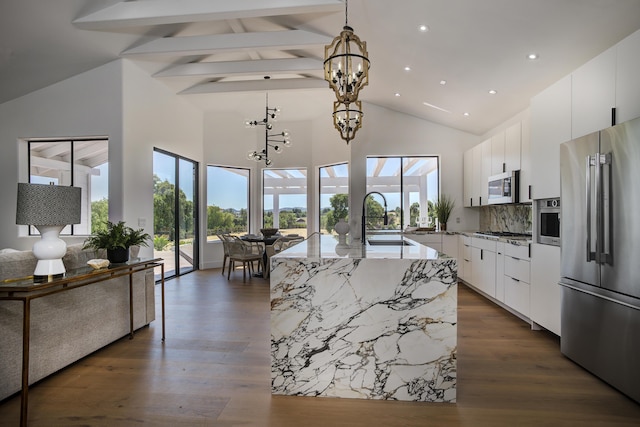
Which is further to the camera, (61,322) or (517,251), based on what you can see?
(517,251)

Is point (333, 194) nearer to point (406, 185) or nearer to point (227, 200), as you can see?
point (406, 185)

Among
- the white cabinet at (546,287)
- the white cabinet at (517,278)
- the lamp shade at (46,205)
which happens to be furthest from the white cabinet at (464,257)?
the lamp shade at (46,205)

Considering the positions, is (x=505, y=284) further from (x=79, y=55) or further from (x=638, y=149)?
(x=79, y=55)

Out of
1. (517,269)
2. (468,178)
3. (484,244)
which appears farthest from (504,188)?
(468,178)

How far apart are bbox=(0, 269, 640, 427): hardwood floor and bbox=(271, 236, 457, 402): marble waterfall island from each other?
107 mm

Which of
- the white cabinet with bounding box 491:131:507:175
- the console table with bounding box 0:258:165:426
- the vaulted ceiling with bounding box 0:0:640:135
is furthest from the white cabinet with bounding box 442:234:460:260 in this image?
the console table with bounding box 0:258:165:426

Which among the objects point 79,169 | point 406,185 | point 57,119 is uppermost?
point 57,119

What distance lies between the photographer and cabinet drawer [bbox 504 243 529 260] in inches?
146

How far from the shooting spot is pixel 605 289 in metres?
2.45

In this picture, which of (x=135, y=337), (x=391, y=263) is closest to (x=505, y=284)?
(x=391, y=263)

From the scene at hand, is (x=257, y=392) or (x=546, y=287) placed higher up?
(x=546, y=287)

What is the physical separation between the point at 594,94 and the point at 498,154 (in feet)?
7.18

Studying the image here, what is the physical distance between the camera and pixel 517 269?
388 cm

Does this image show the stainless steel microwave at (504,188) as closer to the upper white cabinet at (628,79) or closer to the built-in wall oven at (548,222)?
the built-in wall oven at (548,222)
